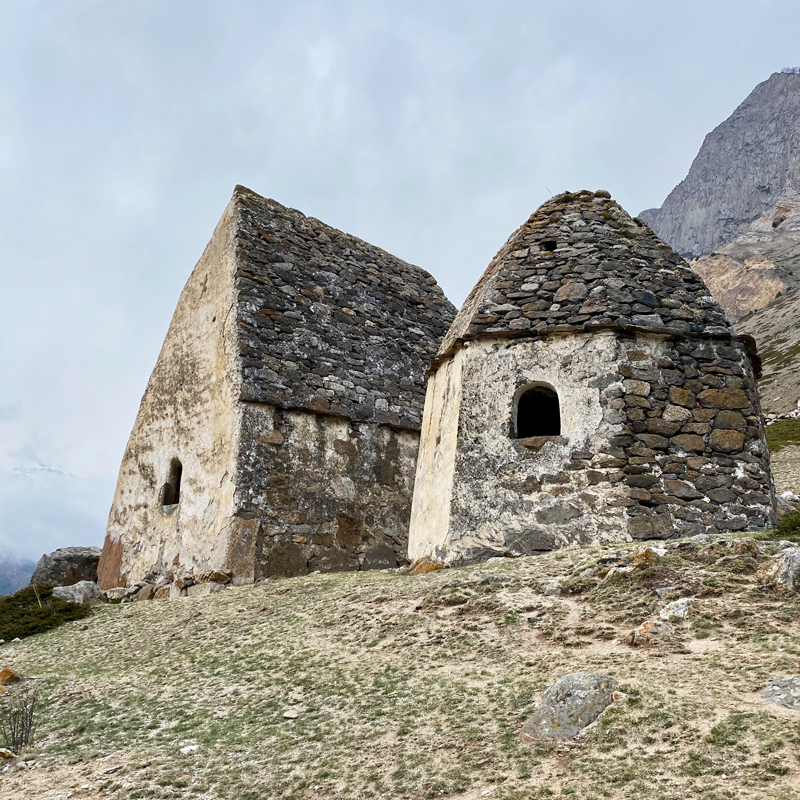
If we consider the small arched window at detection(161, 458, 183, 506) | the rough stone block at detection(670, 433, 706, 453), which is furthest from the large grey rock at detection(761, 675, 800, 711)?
the small arched window at detection(161, 458, 183, 506)

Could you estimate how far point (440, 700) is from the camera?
5.07 metres

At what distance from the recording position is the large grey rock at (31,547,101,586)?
1427cm

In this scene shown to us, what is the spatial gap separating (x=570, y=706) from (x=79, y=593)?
31.3ft

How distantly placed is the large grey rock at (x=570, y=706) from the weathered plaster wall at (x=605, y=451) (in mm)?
3629

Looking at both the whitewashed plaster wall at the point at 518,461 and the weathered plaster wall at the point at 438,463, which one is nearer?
the whitewashed plaster wall at the point at 518,461

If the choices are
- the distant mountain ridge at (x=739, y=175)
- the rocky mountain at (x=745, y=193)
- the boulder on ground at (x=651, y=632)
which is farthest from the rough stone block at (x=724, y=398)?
the distant mountain ridge at (x=739, y=175)

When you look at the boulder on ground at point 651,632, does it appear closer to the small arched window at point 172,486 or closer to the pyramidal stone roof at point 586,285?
the pyramidal stone roof at point 586,285

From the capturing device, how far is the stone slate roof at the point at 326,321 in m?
12.3

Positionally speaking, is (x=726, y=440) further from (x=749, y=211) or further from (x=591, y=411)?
(x=749, y=211)

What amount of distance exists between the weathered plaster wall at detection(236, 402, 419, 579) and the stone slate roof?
0.32m

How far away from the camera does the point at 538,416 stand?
10.8m

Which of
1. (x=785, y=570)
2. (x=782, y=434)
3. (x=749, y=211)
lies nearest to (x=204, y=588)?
(x=785, y=570)

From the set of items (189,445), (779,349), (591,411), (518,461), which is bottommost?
(518,461)

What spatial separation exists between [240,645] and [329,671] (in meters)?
1.51
